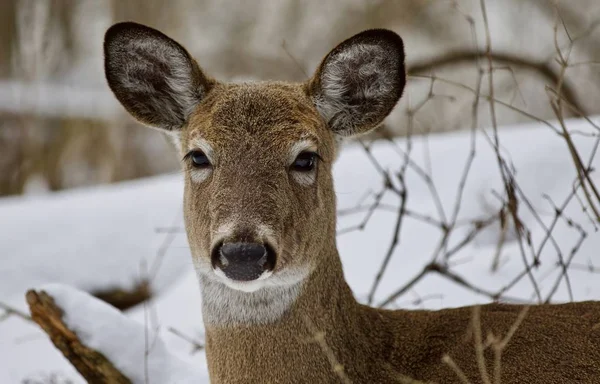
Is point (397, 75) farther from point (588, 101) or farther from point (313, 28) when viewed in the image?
point (313, 28)

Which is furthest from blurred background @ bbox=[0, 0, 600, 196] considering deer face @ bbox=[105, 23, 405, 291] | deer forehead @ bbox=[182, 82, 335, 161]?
deer forehead @ bbox=[182, 82, 335, 161]

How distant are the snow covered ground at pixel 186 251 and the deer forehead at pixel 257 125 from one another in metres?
1.30

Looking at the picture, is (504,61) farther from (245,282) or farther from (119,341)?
(245,282)

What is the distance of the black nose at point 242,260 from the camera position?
3.06 metres

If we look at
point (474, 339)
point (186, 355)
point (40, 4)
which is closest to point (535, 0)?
point (40, 4)

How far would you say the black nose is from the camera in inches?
120

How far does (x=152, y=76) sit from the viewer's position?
389cm

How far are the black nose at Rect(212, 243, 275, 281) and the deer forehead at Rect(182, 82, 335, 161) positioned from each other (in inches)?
17.9

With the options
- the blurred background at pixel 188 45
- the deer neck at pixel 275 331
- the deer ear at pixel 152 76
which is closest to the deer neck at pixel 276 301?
the deer neck at pixel 275 331

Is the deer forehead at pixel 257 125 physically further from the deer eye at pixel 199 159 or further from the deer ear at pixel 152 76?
the deer ear at pixel 152 76

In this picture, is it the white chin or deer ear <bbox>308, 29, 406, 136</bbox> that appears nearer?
the white chin

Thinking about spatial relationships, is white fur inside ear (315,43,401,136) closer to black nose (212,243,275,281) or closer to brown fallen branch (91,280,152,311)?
black nose (212,243,275,281)

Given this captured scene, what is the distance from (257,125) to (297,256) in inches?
20.5

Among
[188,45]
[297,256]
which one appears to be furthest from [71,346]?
[188,45]
